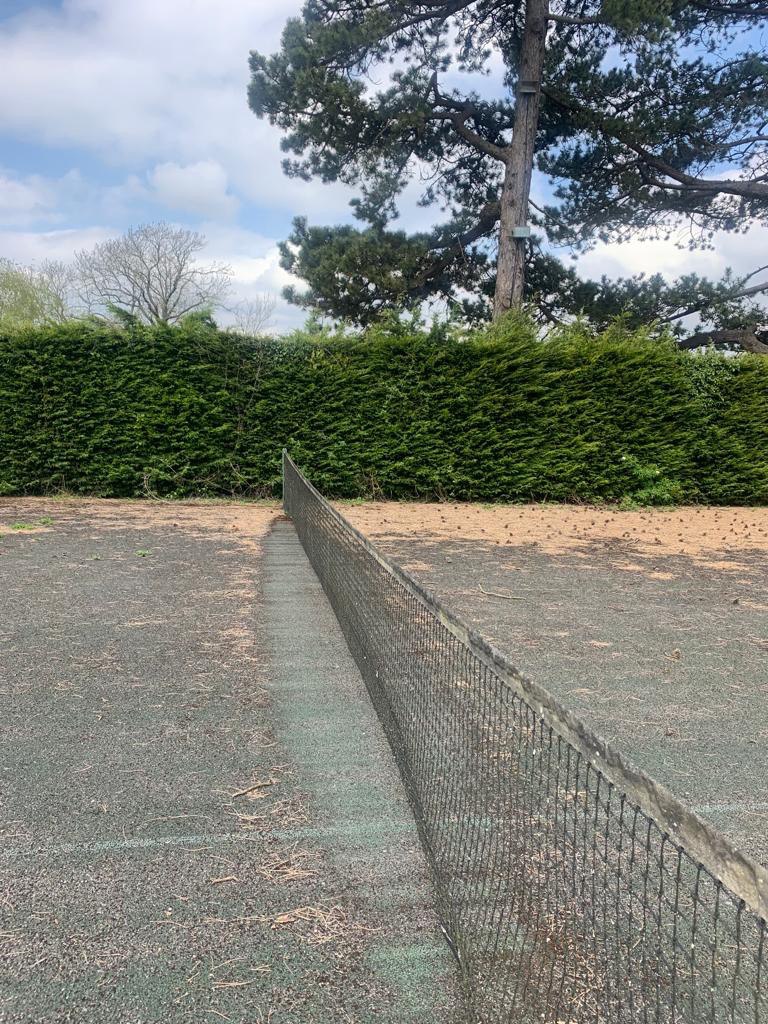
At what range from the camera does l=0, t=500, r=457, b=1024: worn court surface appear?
1.88 m

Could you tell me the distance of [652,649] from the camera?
498 cm

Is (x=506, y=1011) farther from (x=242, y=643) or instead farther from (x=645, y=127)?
(x=645, y=127)

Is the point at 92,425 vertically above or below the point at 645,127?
below

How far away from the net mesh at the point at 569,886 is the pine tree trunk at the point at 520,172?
14322 millimetres

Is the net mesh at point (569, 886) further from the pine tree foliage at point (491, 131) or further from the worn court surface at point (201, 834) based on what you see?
the pine tree foliage at point (491, 131)

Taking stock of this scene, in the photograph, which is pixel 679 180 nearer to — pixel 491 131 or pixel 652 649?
pixel 491 131

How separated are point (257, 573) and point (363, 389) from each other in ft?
23.3

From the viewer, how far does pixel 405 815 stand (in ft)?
9.07

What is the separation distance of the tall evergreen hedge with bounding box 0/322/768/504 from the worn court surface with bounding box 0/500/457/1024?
26.5ft

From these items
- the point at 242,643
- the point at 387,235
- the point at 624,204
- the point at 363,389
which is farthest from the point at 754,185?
the point at 242,643

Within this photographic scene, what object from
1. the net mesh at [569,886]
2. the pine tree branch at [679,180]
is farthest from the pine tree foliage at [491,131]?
the net mesh at [569,886]

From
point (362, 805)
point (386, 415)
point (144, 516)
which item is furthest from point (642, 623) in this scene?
point (386, 415)

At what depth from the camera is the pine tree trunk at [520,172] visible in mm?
15805

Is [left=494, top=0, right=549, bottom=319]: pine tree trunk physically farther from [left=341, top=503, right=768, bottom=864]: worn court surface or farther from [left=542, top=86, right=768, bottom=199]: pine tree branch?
[left=341, top=503, right=768, bottom=864]: worn court surface
